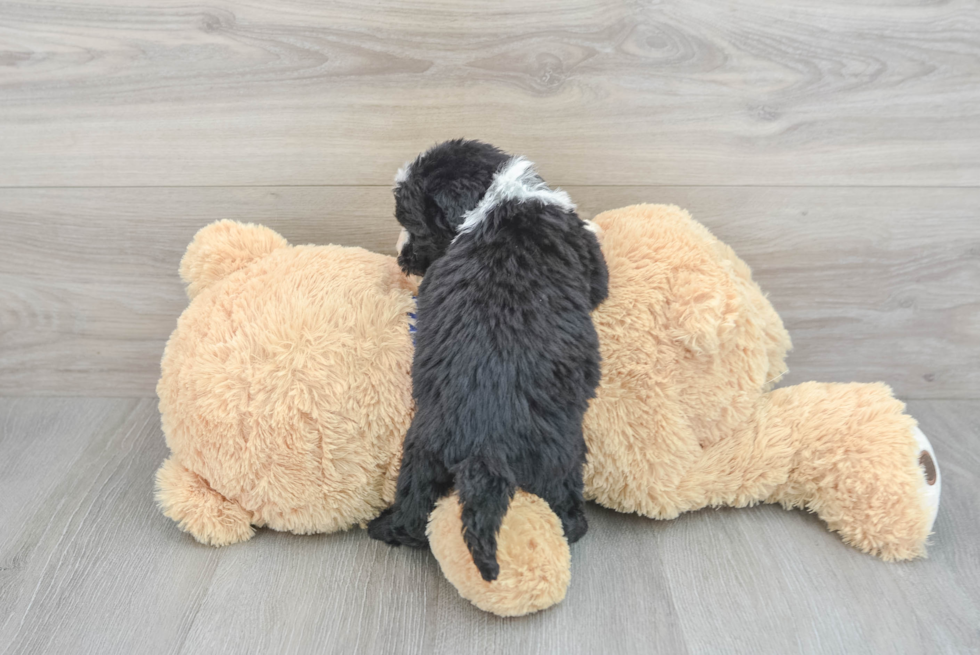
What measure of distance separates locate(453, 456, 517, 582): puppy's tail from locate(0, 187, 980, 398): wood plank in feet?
1.35

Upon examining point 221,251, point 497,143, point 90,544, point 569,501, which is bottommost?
point 90,544

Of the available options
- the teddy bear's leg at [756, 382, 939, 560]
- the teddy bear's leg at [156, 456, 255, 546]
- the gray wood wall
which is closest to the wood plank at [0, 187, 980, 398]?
the gray wood wall

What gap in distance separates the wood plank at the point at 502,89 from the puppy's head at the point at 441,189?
0.65ft

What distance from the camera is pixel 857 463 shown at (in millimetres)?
700

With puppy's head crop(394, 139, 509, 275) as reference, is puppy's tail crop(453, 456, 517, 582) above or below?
below

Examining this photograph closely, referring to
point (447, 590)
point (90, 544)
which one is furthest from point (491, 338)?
point (90, 544)

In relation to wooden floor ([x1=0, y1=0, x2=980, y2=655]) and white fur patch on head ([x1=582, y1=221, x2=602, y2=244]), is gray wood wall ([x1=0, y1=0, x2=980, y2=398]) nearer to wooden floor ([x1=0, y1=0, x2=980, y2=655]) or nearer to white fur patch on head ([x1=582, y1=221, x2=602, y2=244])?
wooden floor ([x1=0, y1=0, x2=980, y2=655])

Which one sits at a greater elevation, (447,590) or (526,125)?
(526,125)

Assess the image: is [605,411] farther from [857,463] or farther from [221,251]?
[221,251]

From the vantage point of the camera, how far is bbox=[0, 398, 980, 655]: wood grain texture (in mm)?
612

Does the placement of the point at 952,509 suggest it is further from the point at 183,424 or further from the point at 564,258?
the point at 183,424

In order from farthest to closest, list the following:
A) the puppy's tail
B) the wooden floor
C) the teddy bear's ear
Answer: the teddy bear's ear < the wooden floor < the puppy's tail

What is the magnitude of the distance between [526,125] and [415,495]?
456mm

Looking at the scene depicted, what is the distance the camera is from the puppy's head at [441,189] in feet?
2.06
